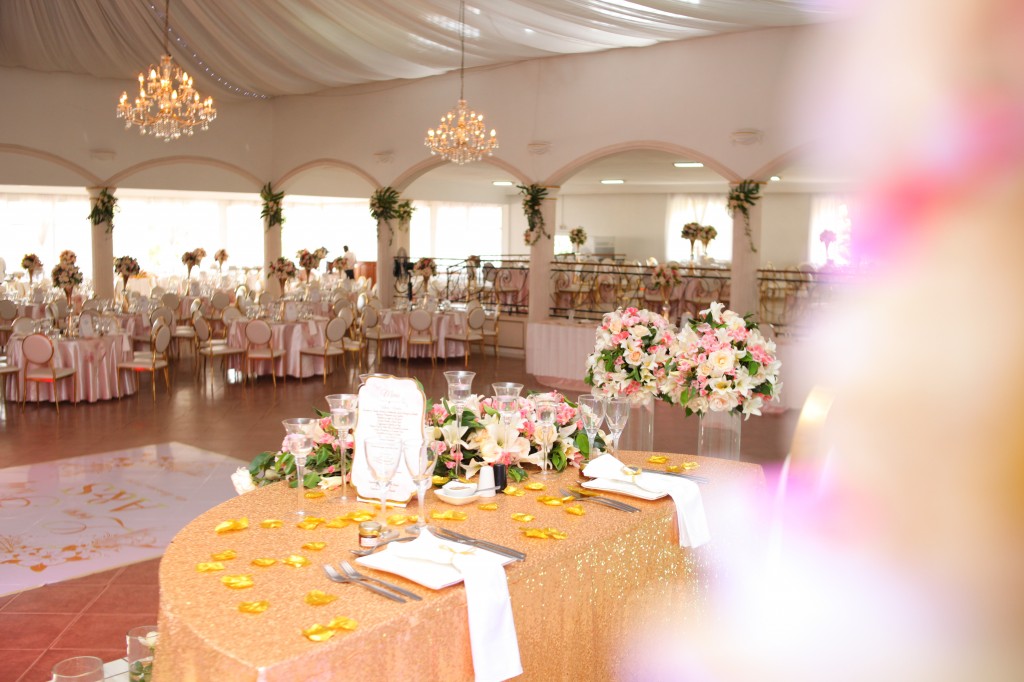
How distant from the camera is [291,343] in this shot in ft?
37.0

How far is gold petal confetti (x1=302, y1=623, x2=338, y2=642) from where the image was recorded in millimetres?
1883

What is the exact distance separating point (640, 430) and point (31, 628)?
2.83 meters

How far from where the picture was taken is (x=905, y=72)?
40 cm

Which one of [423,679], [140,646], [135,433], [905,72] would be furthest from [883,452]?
[135,433]

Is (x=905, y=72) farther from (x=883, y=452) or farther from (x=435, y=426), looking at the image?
(x=435, y=426)

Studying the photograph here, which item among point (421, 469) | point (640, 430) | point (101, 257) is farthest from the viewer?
point (101, 257)

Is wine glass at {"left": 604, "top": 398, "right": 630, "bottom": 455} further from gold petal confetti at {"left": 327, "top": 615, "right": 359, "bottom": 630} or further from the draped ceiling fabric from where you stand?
the draped ceiling fabric

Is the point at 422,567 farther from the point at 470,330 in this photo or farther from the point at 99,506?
the point at 470,330

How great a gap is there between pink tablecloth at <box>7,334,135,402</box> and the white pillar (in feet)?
17.4

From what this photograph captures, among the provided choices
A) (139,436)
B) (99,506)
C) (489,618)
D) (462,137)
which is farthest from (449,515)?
(462,137)

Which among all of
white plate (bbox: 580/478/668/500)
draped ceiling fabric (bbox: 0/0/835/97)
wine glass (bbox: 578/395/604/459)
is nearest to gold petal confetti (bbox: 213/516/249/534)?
white plate (bbox: 580/478/668/500)

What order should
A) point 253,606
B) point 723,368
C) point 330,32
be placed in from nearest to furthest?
1. point 253,606
2. point 723,368
3. point 330,32

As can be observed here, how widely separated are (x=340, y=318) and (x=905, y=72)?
11069mm

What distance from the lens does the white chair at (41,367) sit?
891 centimetres
